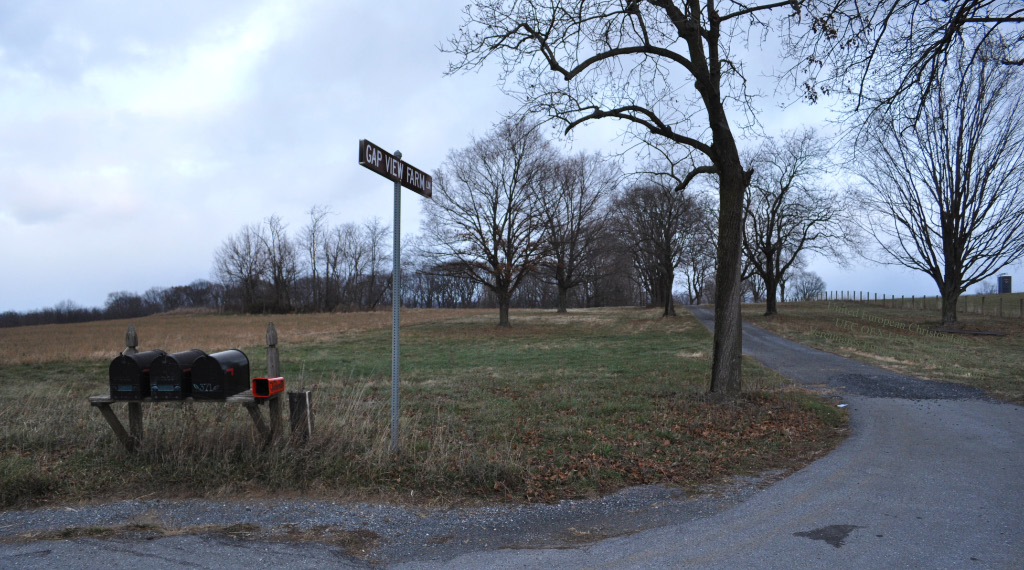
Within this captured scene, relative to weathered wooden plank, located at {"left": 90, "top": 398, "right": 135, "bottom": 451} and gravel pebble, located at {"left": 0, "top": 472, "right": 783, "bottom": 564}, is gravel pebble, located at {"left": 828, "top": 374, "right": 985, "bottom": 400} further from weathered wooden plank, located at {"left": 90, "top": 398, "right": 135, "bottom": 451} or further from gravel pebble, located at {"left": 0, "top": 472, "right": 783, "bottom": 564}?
weathered wooden plank, located at {"left": 90, "top": 398, "right": 135, "bottom": 451}

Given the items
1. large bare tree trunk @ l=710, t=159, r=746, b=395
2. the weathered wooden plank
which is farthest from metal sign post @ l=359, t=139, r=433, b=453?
large bare tree trunk @ l=710, t=159, r=746, b=395

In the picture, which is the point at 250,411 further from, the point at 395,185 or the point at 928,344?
the point at 928,344

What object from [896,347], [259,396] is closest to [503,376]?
[259,396]

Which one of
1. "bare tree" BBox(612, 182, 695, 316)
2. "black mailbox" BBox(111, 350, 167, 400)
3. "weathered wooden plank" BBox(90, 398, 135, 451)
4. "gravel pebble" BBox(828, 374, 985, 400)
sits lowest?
"gravel pebble" BBox(828, 374, 985, 400)

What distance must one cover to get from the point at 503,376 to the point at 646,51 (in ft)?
25.2

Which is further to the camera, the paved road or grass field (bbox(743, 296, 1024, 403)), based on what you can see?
grass field (bbox(743, 296, 1024, 403))

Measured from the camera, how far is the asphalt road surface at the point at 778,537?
3707 mm

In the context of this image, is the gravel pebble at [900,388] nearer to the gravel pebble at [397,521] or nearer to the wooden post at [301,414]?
the gravel pebble at [397,521]

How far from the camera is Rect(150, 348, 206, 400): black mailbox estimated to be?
18.0ft

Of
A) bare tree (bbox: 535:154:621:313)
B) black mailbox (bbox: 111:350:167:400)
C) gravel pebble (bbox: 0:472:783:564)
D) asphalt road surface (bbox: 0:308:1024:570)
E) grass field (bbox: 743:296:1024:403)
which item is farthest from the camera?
bare tree (bbox: 535:154:621:313)

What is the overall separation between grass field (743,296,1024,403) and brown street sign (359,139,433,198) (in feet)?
35.8

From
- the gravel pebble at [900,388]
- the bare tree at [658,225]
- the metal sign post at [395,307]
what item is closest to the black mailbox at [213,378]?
the metal sign post at [395,307]

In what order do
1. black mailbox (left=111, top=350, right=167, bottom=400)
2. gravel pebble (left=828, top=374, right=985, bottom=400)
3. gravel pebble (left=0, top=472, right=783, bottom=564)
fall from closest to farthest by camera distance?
1. gravel pebble (left=0, top=472, right=783, bottom=564)
2. black mailbox (left=111, top=350, right=167, bottom=400)
3. gravel pebble (left=828, top=374, right=985, bottom=400)

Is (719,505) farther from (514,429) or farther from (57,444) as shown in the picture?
(57,444)
